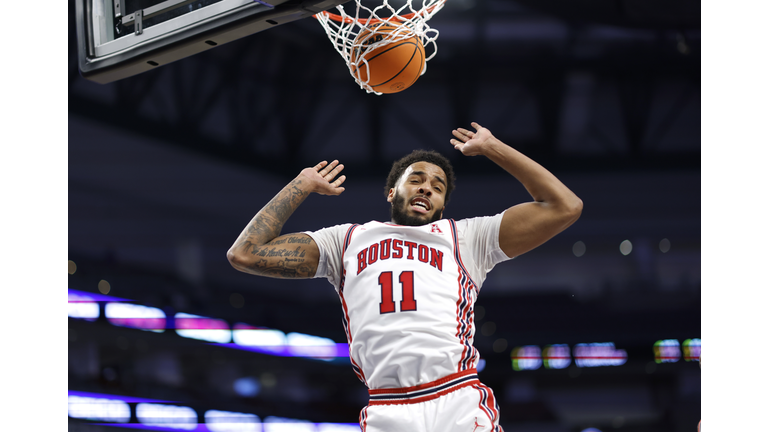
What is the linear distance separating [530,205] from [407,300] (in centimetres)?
65

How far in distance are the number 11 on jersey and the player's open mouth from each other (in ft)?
1.08

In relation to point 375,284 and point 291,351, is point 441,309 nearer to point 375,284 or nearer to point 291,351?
point 375,284

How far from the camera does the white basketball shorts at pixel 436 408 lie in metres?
2.30

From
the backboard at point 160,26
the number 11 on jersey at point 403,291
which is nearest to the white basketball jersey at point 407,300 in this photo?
the number 11 on jersey at point 403,291

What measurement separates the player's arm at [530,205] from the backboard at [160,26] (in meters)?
0.86

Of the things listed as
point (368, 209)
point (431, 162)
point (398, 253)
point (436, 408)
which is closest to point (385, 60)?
point (431, 162)

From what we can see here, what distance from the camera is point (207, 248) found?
326 inches

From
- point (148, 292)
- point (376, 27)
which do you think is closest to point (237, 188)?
point (148, 292)

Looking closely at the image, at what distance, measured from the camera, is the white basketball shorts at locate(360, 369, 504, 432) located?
90.4 inches

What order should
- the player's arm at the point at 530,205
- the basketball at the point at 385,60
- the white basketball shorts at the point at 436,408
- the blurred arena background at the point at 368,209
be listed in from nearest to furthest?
the white basketball shorts at the point at 436,408 < the player's arm at the point at 530,205 < the basketball at the point at 385,60 < the blurred arena background at the point at 368,209

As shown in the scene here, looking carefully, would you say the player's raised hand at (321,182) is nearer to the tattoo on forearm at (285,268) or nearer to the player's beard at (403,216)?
the player's beard at (403,216)

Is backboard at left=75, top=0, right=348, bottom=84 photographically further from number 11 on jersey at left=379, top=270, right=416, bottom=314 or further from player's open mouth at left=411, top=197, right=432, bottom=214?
number 11 on jersey at left=379, top=270, right=416, bottom=314

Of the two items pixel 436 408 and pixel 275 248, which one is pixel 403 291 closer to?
pixel 436 408

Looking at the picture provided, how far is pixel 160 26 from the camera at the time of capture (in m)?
2.62
